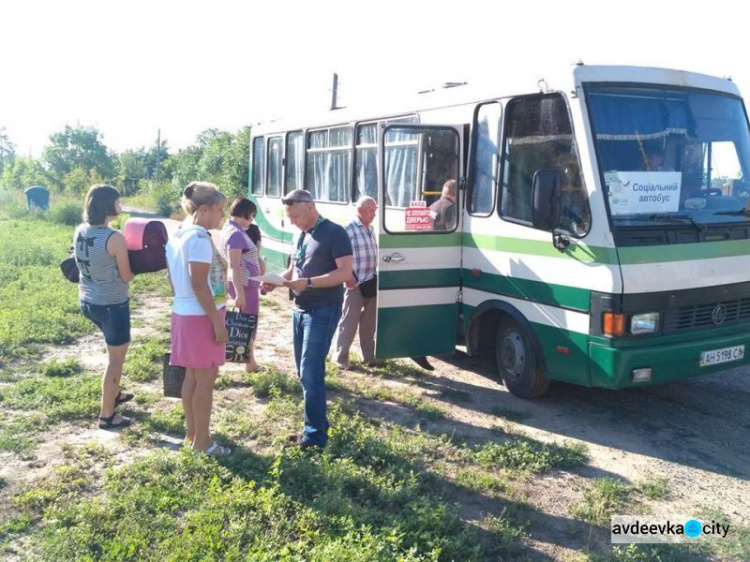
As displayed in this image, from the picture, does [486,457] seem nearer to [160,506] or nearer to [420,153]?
[160,506]

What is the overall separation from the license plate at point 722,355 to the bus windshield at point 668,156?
3.56 feet

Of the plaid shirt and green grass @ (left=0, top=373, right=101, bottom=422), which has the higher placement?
the plaid shirt

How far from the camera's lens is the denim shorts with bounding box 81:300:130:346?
5.32 m

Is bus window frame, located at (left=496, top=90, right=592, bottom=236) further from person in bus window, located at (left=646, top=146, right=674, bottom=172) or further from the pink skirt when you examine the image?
the pink skirt

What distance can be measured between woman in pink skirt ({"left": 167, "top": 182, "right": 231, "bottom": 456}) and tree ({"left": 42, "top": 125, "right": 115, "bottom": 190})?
51.7 meters

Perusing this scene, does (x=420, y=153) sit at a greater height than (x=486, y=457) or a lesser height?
greater

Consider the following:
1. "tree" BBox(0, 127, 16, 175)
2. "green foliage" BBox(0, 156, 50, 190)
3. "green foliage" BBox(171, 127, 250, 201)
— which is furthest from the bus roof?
"tree" BBox(0, 127, 16, 175)

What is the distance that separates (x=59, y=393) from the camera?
6242mm

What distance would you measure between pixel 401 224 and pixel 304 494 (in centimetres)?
340

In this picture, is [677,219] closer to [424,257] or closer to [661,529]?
[424,257]

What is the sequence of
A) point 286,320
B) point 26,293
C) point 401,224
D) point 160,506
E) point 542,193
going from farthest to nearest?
point 26,293
point 286,320
point 401,224
point 542,193
point 160,506

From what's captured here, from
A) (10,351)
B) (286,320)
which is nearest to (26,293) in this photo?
(10,351)

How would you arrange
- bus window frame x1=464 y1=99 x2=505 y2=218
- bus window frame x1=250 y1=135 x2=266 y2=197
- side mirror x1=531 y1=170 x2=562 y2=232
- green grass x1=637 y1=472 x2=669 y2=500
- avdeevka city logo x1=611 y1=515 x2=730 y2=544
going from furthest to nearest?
bus window frame x1=250 y1=135 x2=266 y2=197, bus window frame x1=464 y1=99 x2=505 y2=218, side mirror x1=531 y1=170 x2=562 y2=232, green grass x1=637 y1=472 x2=669 y2=500, avdeevka city logo x1=611 y1=515 x2=730 y2=544

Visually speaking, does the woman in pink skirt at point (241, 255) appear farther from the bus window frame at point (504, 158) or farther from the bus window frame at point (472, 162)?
the bus window frame at point (504, 158)
